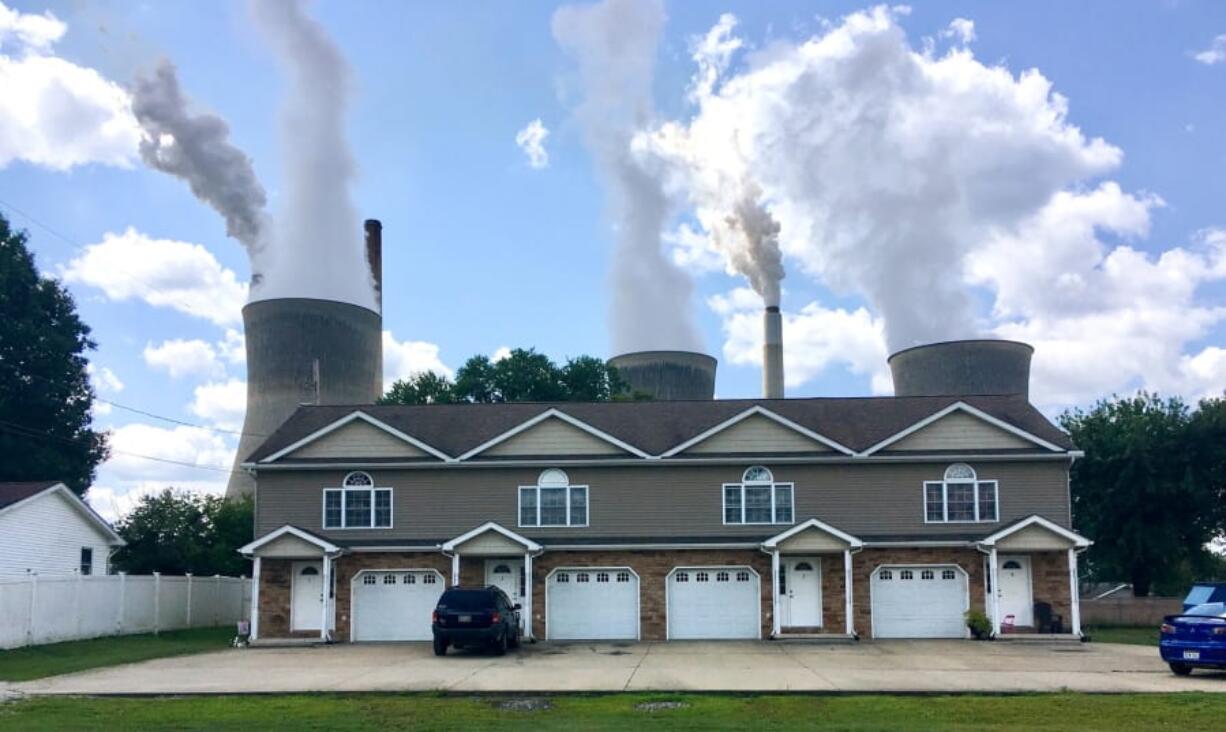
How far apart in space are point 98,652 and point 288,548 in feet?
18.2

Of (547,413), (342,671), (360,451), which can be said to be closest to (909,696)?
(342,671)

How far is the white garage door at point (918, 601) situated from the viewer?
30234mm

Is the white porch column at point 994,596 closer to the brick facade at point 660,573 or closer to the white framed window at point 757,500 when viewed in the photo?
the brick facade at point 660,573

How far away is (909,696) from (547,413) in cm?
1690

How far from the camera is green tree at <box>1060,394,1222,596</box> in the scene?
3872 centimetres

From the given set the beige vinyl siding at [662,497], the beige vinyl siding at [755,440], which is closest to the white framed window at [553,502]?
the beige vinyl siding at [662,497]

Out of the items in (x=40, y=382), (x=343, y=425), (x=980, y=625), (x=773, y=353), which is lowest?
(x=980, y=625)

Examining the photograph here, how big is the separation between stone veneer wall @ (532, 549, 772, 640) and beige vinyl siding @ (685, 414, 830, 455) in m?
2.83

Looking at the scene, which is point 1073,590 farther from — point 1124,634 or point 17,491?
point 17,491

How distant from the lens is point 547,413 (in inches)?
1252

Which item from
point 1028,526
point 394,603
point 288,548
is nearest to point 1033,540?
point 1028,526

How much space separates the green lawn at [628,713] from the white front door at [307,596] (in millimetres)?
14142

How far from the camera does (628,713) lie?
14500 millimetres

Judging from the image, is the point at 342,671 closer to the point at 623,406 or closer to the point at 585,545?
the point at 585,545
